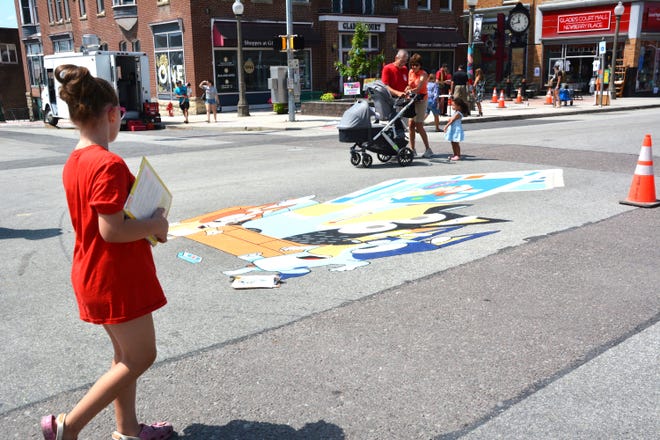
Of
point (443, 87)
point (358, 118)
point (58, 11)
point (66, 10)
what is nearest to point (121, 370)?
→ point (358, 118)

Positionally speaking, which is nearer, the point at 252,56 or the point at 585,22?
the point at 252,56

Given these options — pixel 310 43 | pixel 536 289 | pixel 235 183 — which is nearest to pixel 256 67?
pixel 310 43

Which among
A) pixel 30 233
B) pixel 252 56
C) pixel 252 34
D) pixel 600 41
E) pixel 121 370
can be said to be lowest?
pixel 30 233

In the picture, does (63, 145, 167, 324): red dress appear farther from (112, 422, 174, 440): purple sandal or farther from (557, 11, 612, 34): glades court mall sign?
(557, 11, 612, 34): glades court mall sign

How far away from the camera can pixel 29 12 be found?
47.0m

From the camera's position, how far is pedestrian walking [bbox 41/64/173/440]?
8.15 feet

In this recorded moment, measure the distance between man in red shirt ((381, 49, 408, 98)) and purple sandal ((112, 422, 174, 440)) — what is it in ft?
32.9

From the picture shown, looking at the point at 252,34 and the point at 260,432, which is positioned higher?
the point at 252,34

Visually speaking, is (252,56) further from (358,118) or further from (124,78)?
(358,118)

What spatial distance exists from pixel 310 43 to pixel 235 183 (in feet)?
80.2

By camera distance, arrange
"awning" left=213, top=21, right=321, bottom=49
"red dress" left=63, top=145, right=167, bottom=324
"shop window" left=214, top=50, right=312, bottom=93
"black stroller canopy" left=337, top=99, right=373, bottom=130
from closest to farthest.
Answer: "red dress" left=63, top=145, right=167, bottom=324 → "black stroller canopy" left=337, top=99, right=373, bottom=130 → "awning" left=213, top=21, right=321, bottom=49 → "shop window" left=214, top=50, right=312, bottom=93

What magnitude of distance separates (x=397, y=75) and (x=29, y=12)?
145ft

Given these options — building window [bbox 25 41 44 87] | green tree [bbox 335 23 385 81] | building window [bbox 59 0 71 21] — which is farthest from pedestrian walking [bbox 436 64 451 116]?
building window [bbox 25 41 44 87]

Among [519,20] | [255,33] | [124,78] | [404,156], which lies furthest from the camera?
[519,20]
